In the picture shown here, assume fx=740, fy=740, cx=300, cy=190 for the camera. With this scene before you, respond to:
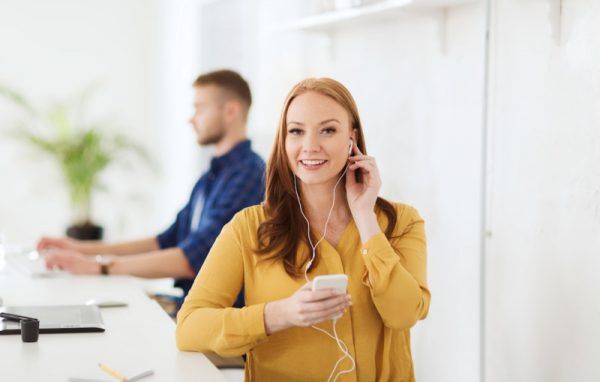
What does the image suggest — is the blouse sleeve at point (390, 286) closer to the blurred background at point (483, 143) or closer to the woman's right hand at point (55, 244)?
the blurred background at point (483, 143)

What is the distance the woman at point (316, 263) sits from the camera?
Answer: 1713 mm

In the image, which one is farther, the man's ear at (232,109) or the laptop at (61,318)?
the man's ear at (232,109)

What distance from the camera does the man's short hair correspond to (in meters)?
3.19

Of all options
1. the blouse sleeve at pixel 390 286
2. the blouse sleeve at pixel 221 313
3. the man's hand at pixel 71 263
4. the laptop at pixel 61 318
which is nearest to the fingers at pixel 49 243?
the man's hand at pixel 71 263

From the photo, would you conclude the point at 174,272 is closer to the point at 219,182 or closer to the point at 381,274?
the point at 219,182

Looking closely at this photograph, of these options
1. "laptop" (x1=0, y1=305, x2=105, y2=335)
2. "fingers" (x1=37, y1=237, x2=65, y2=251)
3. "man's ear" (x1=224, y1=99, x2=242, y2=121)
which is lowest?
"laptop" (x1=0, y1=305, x2=105, y2=335)

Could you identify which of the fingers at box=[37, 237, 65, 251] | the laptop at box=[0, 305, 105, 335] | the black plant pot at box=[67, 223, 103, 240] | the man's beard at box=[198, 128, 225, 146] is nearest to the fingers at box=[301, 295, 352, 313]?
the laptop at box=[0, 305, 105, 335]

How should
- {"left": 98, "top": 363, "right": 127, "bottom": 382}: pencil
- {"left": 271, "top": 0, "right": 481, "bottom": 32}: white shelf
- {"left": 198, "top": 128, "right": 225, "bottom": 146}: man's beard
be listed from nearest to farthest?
{"left": 98, "top": 363, "right": 127, "bottom": 382}: pencil, {"left": 271, "top": 0, "right": 481, "bottom": 32}: white shelf, {"left": 198, "top": 128, "right": 225, "bottom": 146}: man's beard

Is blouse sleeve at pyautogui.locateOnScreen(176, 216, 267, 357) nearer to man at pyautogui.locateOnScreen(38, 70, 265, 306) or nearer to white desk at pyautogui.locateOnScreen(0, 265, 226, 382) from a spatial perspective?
white desk at pyautogui.locateOnScreen(0, 265, 226, 382)

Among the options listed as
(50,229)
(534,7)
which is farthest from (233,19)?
(534,7)

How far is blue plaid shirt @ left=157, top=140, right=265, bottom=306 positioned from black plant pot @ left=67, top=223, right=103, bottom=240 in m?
1.56

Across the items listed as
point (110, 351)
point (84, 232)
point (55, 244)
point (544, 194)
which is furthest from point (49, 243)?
point (544, 194)

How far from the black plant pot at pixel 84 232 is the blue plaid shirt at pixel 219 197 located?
1555 mm

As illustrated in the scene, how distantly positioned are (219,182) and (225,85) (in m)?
0.45
